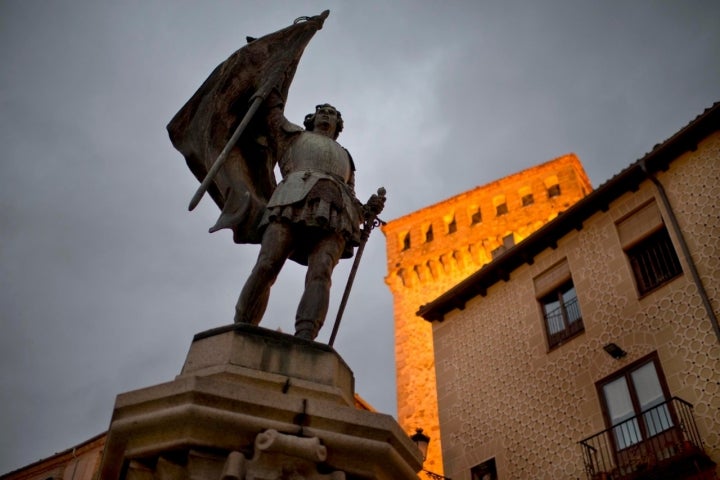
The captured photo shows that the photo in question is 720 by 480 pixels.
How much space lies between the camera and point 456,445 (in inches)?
695

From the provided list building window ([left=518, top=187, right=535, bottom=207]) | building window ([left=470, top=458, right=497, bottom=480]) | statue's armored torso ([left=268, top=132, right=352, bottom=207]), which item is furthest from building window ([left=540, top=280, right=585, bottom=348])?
building window ([left=518, top=187, right=535, bottom=207])

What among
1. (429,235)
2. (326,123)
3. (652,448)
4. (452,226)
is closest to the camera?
(326,123)

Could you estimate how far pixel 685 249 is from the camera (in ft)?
47.5

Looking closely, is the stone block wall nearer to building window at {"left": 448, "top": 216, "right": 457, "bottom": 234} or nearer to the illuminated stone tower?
the illuminated stone tower

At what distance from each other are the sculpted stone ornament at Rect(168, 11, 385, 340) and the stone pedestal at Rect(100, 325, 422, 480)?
93 centimetres

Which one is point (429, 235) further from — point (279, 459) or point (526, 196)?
point (279, 459)

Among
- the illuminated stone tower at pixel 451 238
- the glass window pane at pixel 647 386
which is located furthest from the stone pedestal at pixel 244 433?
the illuminated stone tower at pixel 451 238

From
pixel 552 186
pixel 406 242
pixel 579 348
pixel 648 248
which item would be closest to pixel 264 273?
pixel 579 348

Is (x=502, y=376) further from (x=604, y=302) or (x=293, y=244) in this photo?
(x=293, y=244)

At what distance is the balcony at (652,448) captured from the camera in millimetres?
11859

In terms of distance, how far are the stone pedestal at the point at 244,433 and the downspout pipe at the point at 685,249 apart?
1130 cm

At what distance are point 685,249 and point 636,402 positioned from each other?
11.4ft

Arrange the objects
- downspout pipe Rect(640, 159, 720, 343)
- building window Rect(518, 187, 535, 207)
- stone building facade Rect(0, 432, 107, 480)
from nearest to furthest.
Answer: downspout pipe Rect(640, 159, 720, 343) → stone building facade Rect(0, 432, 107, 480) → building window Rect(518, 187, 535, 207)

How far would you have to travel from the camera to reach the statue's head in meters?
5.98
